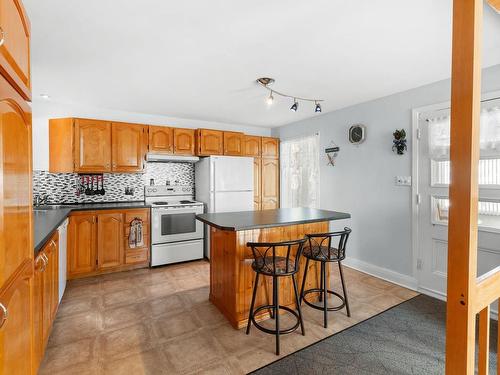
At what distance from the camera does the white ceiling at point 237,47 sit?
169 cm

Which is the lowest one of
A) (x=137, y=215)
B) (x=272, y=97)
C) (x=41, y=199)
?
(x=137, y=215)

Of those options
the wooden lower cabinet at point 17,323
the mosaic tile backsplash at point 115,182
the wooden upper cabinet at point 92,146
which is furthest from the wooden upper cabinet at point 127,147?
the wooden lower cabinet at point 17,323

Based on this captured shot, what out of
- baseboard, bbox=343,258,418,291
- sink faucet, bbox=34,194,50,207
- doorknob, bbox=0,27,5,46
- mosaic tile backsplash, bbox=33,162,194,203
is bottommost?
baseboard, bbox=343,258,418,291

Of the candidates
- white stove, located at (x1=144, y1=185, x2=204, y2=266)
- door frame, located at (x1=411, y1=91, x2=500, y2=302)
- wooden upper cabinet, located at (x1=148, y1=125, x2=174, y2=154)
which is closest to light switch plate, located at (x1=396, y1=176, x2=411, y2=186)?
door frame, located at (x1=411, y1=91, x2=500, y2=302)

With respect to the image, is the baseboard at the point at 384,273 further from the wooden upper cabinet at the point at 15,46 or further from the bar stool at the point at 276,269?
the wooden upper cabinet at the point at 15,46

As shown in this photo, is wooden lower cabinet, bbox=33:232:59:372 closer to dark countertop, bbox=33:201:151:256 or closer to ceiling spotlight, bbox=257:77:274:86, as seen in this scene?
dark countertop, bbox=33:201:151:256

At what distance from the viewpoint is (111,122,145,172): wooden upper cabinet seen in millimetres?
3838

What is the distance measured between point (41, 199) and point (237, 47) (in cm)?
341

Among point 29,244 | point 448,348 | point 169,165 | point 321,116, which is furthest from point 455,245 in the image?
point 169,165

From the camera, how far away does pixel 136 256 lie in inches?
151

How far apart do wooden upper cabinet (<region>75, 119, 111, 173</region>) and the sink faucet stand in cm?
62

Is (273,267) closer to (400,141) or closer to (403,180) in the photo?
(403,180)

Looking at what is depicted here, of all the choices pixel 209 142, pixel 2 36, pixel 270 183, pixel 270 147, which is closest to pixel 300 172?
pixel 270 183

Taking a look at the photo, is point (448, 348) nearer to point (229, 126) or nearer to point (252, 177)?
point (252, 177)
